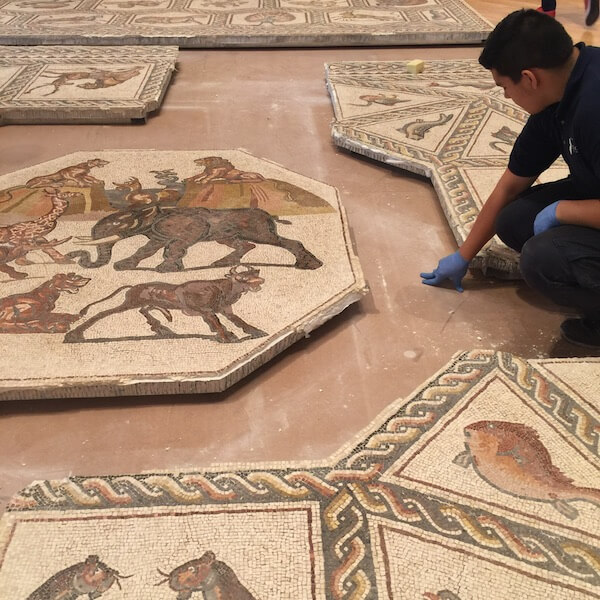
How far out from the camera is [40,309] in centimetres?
253

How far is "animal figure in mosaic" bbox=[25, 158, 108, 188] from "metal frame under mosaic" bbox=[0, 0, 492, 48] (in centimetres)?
281

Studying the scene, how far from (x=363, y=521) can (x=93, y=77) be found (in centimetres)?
426

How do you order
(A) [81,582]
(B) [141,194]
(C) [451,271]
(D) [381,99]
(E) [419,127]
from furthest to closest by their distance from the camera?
(D) [381,99], (E) [419,127], (B) [141,194], (C) [451,271], (A) [81,582]

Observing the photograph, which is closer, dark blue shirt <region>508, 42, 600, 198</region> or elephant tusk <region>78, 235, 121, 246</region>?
dark blue shirt <region>508, 42, 600, 198</region>

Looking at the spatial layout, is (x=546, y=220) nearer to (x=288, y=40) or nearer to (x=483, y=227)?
(x=483, y=227)

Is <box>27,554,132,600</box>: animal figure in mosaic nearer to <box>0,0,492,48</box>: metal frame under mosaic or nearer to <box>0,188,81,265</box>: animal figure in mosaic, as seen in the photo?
<box>0,188,81,265</box>: animal figure in mosaic

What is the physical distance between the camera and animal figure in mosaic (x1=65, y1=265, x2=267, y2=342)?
7.94 feet

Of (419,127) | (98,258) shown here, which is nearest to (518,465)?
(98,258)

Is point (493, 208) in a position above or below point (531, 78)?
below

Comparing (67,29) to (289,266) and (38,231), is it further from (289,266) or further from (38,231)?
(289,266)

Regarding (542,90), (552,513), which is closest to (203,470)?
(552,513)

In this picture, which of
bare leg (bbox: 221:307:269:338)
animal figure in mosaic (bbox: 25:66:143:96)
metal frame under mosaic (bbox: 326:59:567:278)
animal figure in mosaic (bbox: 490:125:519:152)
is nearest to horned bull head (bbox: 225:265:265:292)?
bare leg (bbox: 221:307:269:338)

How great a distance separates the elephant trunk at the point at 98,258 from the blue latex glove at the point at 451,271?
1.34 metres

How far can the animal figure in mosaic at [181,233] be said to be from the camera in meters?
2.84
